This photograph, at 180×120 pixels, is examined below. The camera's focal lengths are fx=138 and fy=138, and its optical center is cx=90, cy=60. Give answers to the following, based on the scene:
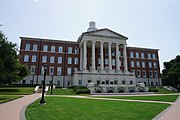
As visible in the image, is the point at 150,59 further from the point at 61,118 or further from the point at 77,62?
the point at 61,118

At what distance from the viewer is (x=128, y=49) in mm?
60406

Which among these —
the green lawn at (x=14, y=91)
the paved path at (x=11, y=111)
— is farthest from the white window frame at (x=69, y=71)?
the paved path at (x=11, y=111)

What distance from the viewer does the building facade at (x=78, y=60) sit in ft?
149

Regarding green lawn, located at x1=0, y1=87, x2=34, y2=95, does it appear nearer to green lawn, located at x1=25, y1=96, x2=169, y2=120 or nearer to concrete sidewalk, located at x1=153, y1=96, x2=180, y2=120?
green lawn, located at x1=25, y1=96, x2=169, y2=120

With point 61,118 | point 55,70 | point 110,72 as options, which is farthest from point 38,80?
point 61,118

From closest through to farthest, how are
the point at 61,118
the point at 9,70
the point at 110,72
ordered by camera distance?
the point at 61,118 → the point at 9,70 → the point at 110,72

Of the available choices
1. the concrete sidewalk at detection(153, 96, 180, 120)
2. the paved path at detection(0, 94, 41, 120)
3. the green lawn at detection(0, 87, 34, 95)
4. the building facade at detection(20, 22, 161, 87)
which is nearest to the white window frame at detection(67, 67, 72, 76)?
the building facade at detection(20, 22, 161, 87)

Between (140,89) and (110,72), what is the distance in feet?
34.7

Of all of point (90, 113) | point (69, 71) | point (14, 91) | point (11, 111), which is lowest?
point (14, 91)

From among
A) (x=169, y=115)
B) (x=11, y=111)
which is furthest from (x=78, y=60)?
(x=169, y=115)

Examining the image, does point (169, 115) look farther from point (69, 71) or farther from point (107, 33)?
point (69, 71)

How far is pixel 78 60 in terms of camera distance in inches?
2114

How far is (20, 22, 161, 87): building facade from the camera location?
149 ft

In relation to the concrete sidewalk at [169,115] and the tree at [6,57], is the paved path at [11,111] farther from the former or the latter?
the concrete sidewalk at [169,115]
